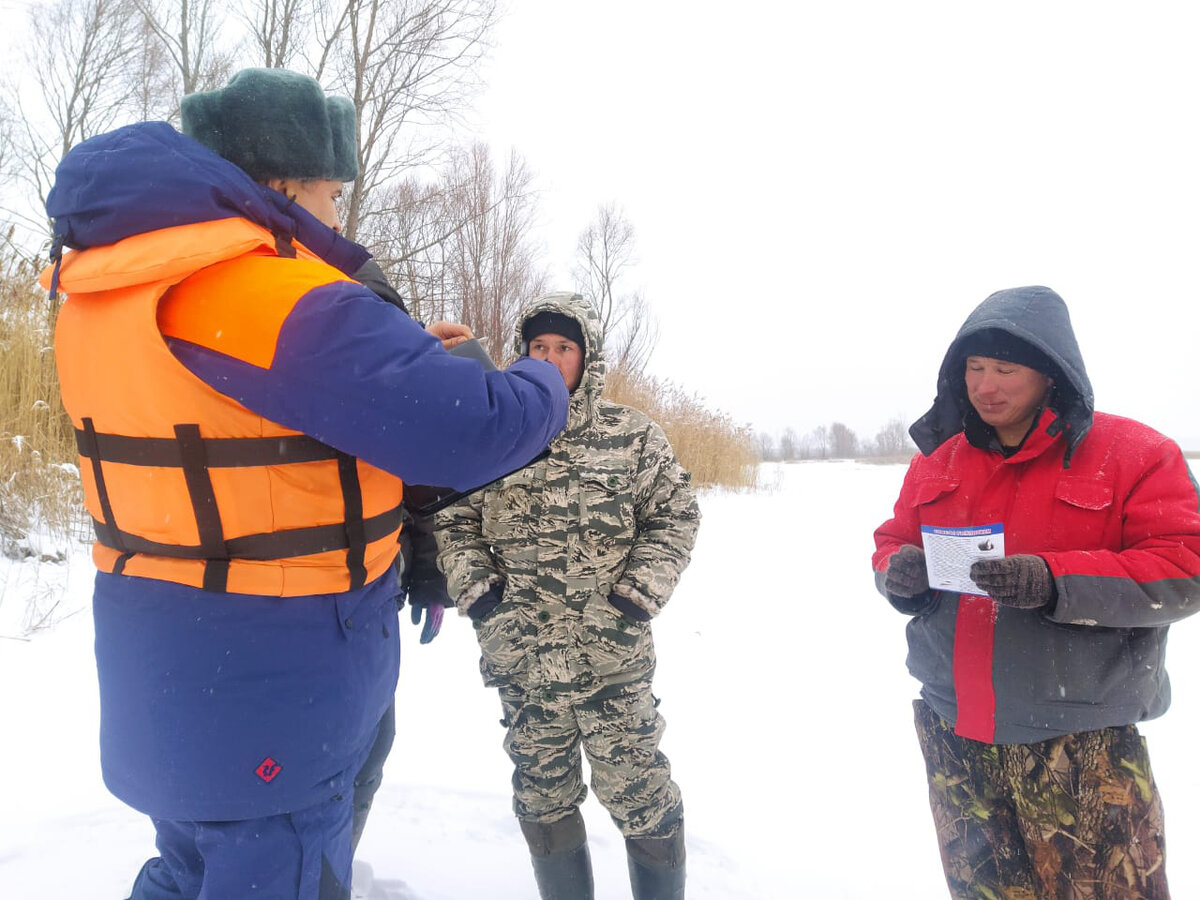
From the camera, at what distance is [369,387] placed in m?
0.94

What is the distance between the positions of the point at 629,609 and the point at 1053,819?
1.03m

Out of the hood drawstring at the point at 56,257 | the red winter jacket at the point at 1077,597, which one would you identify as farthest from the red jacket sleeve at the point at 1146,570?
the hood drawstring at the point at 56,257

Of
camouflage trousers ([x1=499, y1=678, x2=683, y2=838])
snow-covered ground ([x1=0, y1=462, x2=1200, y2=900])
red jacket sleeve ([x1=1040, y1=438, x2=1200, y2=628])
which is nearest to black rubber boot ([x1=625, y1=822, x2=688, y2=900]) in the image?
camouflage trousers ([x1=499, y1=678, x2=683, y2=838])

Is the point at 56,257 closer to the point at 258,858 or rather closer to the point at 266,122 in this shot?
the point at 266,122

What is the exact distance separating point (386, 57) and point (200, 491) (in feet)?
36.0

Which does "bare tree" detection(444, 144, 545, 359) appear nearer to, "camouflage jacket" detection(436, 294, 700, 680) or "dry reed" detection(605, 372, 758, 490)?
"dry reed" detection(605, 372, 758, 490)

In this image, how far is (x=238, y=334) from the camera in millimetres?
938

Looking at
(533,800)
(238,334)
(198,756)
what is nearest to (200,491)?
(238,334)

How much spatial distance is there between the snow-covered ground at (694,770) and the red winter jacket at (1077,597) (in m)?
1.02

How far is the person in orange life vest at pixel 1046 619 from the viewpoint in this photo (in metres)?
1.46

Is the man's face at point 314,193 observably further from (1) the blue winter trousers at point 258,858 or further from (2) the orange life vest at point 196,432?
(1) the blue winter trousers at point 258,858

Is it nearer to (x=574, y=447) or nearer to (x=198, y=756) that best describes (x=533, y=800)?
(x=574, y=447)

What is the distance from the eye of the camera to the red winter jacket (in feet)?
4.72

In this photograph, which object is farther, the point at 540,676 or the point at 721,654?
the point at 721,654
